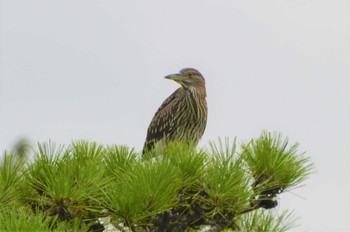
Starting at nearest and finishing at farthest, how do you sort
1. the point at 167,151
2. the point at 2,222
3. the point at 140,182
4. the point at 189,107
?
the point at 2,222, the point at 140,182, the point at 167,151, the point at 189,107

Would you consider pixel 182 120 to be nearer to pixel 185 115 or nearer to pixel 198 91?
pixel 185 115

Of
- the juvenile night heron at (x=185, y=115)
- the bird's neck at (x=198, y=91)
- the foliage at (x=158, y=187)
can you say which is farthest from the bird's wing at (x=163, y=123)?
the foliage at (x=158, y=187)

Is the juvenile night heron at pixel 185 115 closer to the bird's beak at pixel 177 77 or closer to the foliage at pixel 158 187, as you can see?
the bird's beak at pixel 177 77

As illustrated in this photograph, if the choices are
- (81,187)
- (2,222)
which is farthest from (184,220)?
(2,222)

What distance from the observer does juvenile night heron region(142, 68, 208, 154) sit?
365 inches

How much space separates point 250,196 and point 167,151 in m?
0.53

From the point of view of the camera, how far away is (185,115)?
9.38 meters

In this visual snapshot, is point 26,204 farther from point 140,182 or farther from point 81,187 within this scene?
point 140,182

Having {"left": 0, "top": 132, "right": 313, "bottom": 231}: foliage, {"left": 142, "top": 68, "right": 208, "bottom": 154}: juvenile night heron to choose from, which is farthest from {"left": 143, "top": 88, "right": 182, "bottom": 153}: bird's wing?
{"left": 0, "top": 132, "right": 313, "bottom": 231}: foliage

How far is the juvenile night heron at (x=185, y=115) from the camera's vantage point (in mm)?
9281

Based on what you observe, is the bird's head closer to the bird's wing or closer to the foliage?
the bird's wing

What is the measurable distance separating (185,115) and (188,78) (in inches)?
14.5

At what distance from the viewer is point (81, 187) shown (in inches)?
205

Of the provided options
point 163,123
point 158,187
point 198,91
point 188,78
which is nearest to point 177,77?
point 188,78
